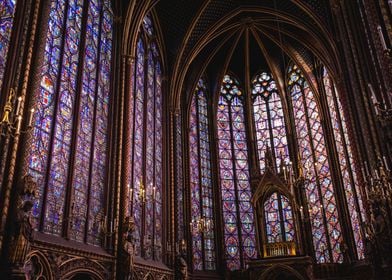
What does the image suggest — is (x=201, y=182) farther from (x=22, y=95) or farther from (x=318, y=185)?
(x=22, y=95)

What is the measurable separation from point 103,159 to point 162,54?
9.33m

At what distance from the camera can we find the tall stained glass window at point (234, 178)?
2308 cm

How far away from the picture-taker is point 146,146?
18.8m

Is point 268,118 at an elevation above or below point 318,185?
above

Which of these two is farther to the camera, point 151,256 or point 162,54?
point 162,54

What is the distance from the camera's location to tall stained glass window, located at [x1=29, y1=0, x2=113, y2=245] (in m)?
12.0

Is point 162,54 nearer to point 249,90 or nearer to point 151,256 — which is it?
point 249,90

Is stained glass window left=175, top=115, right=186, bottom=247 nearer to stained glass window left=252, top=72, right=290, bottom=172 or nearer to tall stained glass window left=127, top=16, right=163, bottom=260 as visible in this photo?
tall stained glass window left=127, top=16, right=163, bottom=260

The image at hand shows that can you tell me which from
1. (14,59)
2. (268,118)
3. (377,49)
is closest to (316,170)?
(268,118)

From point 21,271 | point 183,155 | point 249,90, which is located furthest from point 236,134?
point 21,271

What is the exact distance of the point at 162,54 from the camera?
22.8 metres

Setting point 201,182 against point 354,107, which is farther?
point 201,182

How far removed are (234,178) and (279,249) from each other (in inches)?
233

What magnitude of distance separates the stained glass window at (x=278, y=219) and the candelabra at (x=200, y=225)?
312 cm
